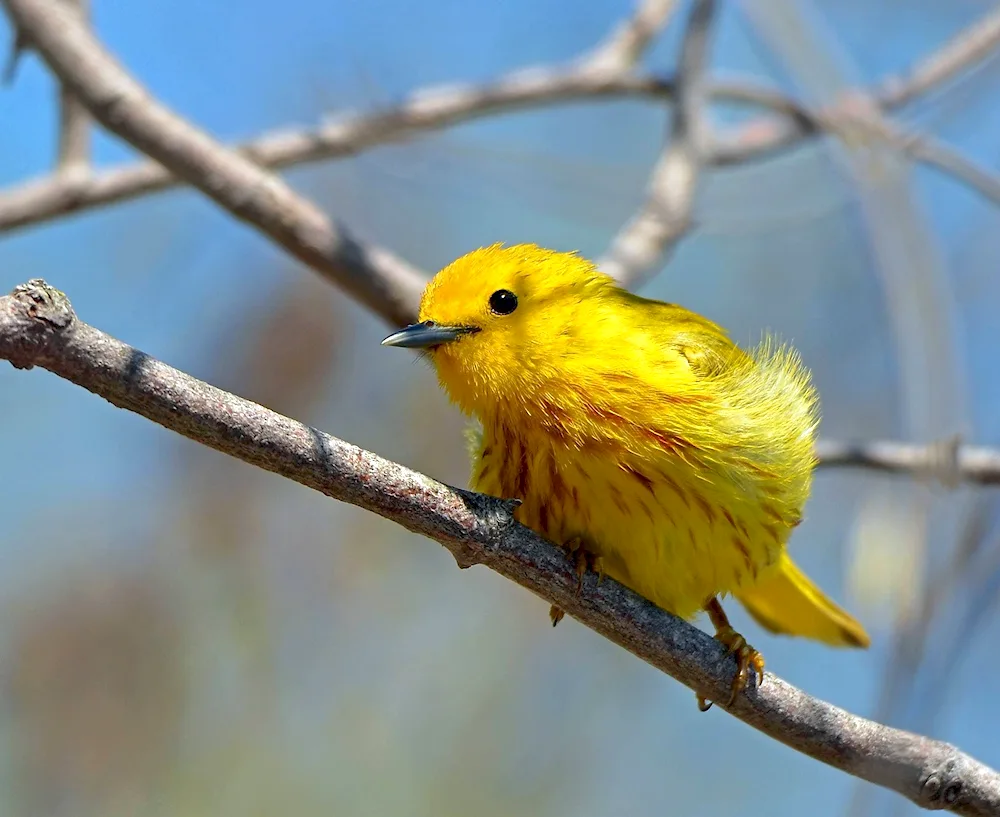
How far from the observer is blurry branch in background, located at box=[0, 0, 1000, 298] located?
177 inches

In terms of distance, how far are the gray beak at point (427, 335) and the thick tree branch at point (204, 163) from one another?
1.16m

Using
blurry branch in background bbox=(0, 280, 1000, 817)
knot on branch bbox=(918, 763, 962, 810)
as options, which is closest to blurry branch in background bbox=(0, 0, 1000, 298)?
blurry branch in background bbox=(0, 280, 1000, 817)

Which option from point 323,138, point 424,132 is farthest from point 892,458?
point 323,138

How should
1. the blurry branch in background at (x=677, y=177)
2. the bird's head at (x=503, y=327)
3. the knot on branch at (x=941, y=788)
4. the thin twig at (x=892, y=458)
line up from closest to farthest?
the knot on branch at (x=941, y=788)
the bird's head at (x=503, y=327)
the thin twig at (x=892, y=458)
the blurry branch in background at (x=677, y=177)

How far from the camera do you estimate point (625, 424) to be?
331 centimetres

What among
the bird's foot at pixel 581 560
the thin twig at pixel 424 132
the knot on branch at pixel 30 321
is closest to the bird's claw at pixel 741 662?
the bird's foot at pixel 581 560

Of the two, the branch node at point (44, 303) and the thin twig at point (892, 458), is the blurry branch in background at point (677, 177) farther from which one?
the branch node at point (44, 303)

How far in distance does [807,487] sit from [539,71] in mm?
3156

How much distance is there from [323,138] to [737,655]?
11.0 feet

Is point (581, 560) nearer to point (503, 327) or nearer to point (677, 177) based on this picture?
point (503, 327)

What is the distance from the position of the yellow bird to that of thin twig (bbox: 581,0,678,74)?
260 centimetres

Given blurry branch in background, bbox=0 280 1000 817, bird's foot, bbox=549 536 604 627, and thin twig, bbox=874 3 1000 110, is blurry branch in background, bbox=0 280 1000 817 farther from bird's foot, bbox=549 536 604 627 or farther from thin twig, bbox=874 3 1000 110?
thin twig, bbox=874 3 1000 110

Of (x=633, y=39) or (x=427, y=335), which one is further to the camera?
(x=633, y=39)

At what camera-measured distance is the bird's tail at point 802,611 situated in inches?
172
